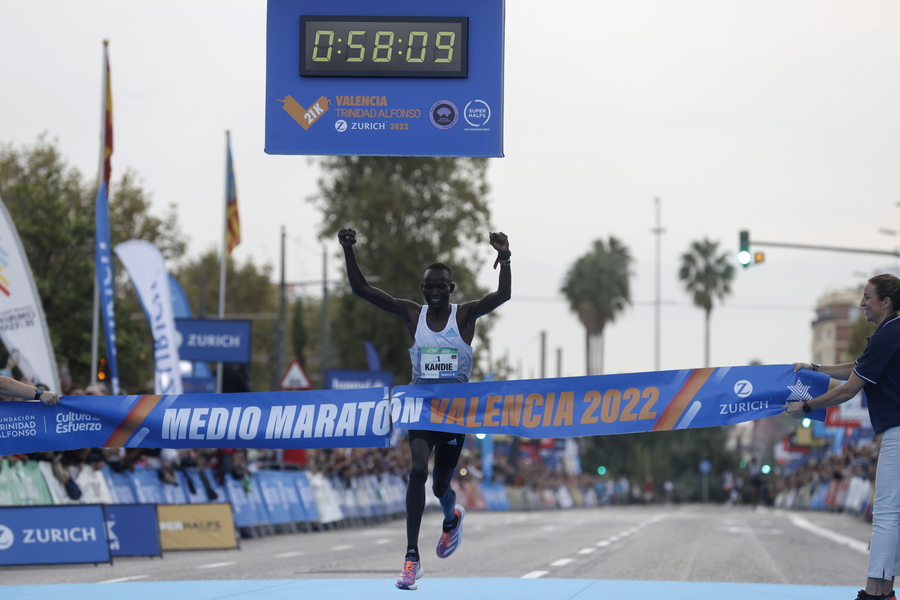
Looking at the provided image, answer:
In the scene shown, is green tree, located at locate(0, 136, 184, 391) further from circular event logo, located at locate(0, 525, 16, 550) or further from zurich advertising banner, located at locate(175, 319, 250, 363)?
circular event logo, located at locate(0, 525, 16, 550)

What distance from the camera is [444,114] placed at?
12719 mm

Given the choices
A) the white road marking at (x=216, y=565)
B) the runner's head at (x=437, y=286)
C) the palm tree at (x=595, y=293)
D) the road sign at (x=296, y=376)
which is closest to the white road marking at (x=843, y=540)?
the white road marking at (x=216, y=565)

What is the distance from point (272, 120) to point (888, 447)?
282 inches

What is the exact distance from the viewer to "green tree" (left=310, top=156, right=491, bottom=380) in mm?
52312

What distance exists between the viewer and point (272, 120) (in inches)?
509

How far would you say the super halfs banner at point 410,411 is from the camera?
32.2 ft

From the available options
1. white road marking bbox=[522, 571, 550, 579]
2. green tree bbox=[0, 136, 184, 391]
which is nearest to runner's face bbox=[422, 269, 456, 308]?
white road marking bbox=[522, 571, 550, 579]

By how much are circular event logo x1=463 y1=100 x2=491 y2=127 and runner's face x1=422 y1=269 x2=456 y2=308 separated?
380 centimetres

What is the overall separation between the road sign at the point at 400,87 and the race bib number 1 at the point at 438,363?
3609 mm

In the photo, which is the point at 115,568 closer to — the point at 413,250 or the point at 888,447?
the point at 888,447

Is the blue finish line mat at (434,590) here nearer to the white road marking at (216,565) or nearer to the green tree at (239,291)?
the white road marking at (216,565)

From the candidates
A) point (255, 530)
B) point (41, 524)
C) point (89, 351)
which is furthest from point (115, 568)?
point (89, 351)

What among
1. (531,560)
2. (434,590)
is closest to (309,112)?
(434,590)

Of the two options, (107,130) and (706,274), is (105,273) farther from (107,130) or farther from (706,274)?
(706,274)
